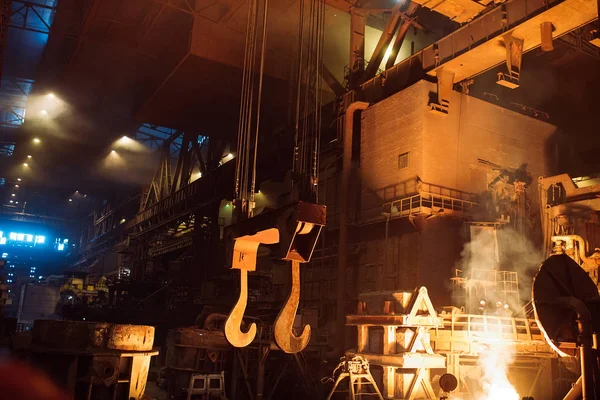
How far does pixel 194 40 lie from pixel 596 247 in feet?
51.2

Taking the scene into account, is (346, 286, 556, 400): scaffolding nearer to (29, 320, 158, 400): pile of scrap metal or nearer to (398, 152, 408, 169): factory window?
(29, 320, 158, 400): pile of scrap metal

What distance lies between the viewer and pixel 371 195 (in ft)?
63.5

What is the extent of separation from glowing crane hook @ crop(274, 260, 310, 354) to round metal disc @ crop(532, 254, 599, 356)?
3.13m

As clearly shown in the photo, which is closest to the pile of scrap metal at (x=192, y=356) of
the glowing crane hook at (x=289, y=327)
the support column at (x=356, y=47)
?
the glowing crane hook at (x=289, y=327)

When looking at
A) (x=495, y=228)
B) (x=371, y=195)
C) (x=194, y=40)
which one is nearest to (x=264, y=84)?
(x=194, y=40)

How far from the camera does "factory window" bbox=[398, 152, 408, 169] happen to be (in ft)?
59.9

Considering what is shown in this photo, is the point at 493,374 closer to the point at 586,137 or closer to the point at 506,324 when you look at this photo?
the point at 506,324

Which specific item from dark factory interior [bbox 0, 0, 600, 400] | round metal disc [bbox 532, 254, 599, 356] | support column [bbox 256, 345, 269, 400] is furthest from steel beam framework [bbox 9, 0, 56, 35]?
round metal disc [bbox 532, 254, 599, 356]

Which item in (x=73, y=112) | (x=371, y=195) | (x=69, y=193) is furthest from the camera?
(x=69, y=193)

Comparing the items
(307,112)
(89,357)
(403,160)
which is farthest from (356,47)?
(89,357)

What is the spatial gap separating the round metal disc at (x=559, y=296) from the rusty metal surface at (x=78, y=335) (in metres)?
6.52

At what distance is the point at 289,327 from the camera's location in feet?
16.7

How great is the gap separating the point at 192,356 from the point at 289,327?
30.8 feet

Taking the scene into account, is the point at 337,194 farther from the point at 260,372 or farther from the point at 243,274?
the point at 243,274
